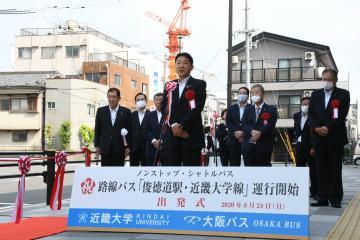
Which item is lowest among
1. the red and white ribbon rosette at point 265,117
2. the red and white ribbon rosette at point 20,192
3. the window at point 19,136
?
the window at point 19,136

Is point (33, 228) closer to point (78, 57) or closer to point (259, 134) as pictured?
point (259, 134)

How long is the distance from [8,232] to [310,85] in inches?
1262

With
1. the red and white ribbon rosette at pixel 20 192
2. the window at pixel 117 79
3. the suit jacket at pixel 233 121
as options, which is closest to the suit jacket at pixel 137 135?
the suit jacket at pixel 233 121

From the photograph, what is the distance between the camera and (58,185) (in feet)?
26.5

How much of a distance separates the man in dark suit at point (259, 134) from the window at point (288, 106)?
28.9 metres

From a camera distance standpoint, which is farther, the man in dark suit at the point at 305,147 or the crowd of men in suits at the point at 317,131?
the man in dark suit at the point at 305,147

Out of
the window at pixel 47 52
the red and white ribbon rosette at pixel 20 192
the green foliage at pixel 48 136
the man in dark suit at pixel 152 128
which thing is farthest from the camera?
the window at pixel 47 52

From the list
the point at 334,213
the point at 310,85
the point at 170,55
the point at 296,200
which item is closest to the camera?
the point at 296,200

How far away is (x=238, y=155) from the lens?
9.18m

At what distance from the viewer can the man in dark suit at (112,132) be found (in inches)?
302

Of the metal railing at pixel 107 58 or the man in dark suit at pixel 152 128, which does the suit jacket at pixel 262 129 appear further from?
the metal railing at pixel 107 58

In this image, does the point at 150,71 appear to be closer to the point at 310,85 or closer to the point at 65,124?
the point at 65,124

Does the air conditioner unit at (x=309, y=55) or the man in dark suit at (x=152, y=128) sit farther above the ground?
the air conditioner unit at (x=309, y=55)

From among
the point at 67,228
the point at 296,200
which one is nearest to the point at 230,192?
the point at 296,200
